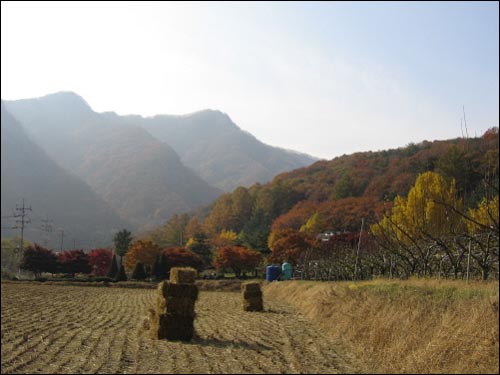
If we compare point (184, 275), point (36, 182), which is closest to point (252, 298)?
point (184, 275)

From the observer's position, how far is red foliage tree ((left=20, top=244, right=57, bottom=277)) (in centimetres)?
6569

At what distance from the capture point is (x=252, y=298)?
21.4 m

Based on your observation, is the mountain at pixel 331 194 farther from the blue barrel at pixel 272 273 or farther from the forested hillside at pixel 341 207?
the blue barrel at pixel 272 273

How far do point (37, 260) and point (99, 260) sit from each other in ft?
43.1

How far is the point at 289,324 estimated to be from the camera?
52.5 feet

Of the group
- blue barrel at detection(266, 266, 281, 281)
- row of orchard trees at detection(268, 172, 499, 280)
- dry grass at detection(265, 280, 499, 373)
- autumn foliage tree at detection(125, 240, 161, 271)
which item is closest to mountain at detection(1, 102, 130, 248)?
autumn foliage tree at detection(125, 240, 161, 271)

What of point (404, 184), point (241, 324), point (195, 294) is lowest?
point (241, 324)

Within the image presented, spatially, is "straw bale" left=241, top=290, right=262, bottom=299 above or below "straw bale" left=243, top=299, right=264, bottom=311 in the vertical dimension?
above

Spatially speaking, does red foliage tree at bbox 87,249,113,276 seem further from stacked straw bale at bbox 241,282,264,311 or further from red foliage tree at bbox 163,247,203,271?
stacked straw bale at bbox 241,282,264,311

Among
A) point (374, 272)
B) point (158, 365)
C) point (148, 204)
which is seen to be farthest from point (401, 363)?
point (148, 204)

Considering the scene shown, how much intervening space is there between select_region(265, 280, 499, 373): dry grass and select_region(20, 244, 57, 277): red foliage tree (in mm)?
59266

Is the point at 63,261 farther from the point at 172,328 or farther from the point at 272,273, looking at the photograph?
the point at 172,328

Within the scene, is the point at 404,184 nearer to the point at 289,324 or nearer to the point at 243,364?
the point at 289,324

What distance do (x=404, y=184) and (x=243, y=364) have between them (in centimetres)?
6892
